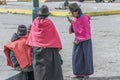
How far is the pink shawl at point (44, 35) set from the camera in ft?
25.9

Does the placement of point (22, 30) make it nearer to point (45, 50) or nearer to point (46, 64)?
point (45, 50)

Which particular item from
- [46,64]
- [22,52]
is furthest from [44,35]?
[22,52]

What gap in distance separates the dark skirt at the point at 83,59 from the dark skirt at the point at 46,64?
1.99 meters

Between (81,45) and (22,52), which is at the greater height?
(22,52)

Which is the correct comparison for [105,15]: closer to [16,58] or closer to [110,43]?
[110,43]

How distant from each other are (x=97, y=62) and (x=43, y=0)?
31.5 meters

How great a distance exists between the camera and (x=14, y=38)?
866 centimetres

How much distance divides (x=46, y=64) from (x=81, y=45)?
7.14 feet

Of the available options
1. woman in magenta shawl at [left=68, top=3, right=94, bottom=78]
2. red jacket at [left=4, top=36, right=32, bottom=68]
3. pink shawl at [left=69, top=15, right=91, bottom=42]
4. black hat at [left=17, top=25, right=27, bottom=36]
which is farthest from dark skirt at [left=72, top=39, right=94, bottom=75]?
red jacket at [left=4, top=36, right=32, bottom=68]

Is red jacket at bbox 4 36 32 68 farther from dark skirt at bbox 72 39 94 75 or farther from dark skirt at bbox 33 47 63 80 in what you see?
dark skirt at bbox 72 39 94 75

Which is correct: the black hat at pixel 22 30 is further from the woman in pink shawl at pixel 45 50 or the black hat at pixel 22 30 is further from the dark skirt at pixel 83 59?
the dark skirt at pixel 83 59

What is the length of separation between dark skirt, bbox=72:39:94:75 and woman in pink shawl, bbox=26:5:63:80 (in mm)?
1964

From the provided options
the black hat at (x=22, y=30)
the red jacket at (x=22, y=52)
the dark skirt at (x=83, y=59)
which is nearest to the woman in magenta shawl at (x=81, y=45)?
the dark skirt at (x=83, y=59)

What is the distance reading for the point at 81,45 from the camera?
9953 millimetres
